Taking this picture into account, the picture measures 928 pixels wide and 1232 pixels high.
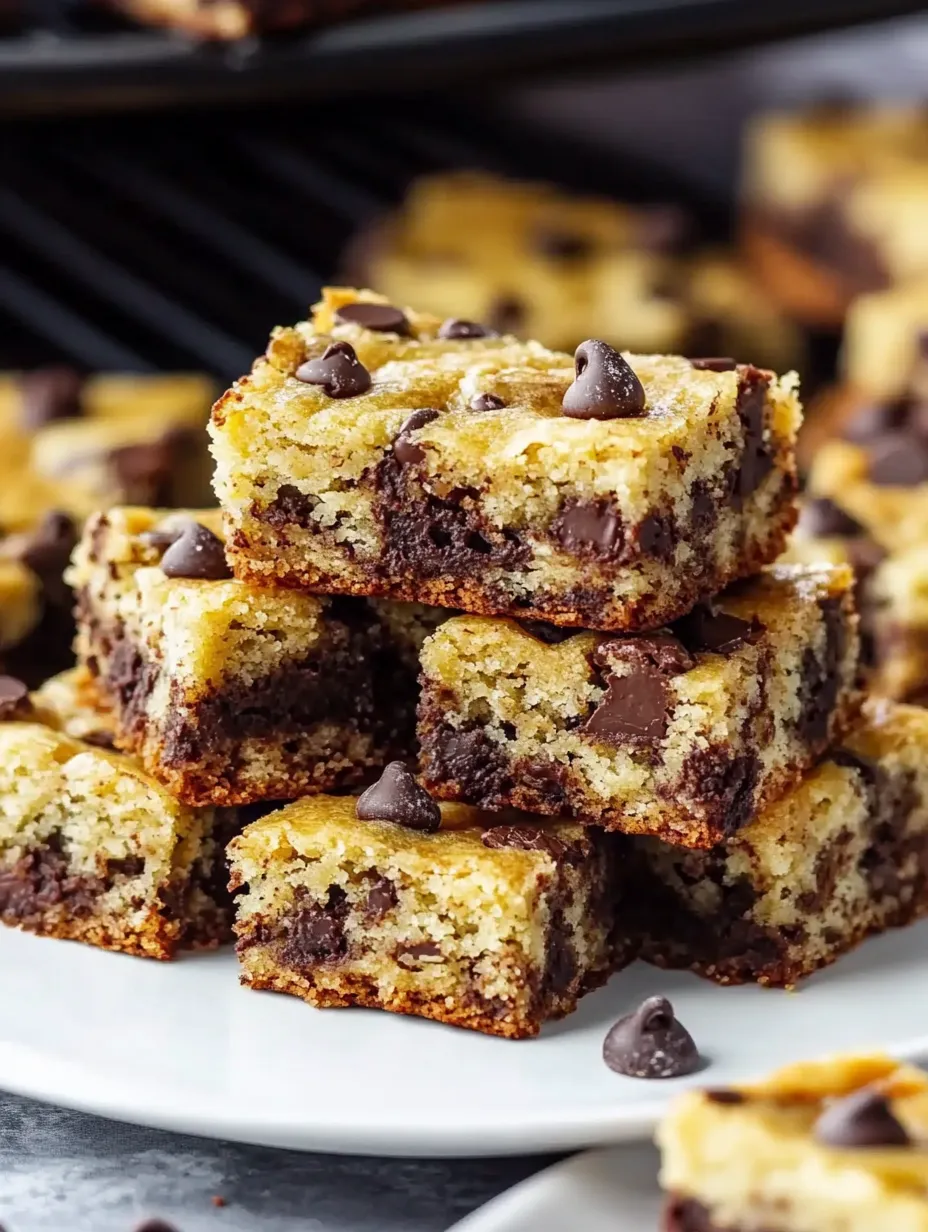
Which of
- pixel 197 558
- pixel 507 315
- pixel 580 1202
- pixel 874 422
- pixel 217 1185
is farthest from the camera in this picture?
pixel 507 315

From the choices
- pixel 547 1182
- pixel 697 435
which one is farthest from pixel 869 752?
pixel 547 1182

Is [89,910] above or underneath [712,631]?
underneath

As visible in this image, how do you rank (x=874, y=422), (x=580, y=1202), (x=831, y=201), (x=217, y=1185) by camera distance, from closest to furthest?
(x=580, y=1202), (x=217, y=1185), (x=874, y=422), (x=831, y=201)

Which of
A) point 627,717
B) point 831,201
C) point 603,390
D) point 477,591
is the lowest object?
point 627,717

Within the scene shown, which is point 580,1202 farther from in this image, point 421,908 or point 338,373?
point 338,373

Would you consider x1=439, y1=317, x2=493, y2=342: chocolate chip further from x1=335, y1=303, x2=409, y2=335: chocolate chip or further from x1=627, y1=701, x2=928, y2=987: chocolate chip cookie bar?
x1=627, y1=701, x2=928, y2=987: chocolate chip cookie bar

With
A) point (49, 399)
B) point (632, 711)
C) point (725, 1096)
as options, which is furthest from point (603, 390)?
point (49, 399)

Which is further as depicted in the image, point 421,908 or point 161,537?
point 161,537

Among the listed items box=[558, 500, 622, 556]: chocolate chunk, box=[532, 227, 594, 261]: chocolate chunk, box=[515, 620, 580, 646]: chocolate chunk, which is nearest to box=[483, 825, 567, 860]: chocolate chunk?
box=[515, 620, 580, 646]: chocolate chunk
